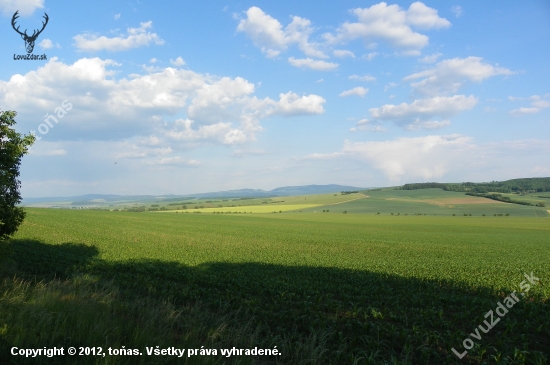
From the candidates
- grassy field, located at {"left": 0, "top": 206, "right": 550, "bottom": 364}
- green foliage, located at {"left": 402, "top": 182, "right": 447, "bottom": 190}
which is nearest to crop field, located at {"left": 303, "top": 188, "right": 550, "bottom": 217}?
green foliage, located at {"left": 402, "top": 182, "right": 447, "bottom": 190}

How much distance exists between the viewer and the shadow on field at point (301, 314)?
7.24m

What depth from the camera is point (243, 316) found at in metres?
10.3

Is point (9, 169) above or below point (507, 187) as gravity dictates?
above

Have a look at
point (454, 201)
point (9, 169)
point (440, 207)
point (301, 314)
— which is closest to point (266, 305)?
point (301, 314)

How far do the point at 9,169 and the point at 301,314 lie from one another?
12.2 meters

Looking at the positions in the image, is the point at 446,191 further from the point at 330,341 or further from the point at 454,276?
the point at 330,341

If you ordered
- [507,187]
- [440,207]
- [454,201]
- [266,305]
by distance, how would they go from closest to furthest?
[266,305]
[440,207]
[454,201]
[507,187]

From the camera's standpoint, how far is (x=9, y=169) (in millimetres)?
12156

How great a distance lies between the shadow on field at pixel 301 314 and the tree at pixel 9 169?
114 cm

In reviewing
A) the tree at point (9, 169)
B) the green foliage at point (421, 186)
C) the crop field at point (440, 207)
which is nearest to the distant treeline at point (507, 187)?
the green foliage at point (421, 186)

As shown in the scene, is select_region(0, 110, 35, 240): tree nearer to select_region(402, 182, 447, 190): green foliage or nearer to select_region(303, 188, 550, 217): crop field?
select_region(303, 188, 550, 217): crop field

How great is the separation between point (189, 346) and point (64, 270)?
1315cm

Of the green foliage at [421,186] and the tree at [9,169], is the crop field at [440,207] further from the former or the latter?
the tree at [9,169]

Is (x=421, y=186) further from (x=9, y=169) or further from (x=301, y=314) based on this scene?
(x=9, y=169)
